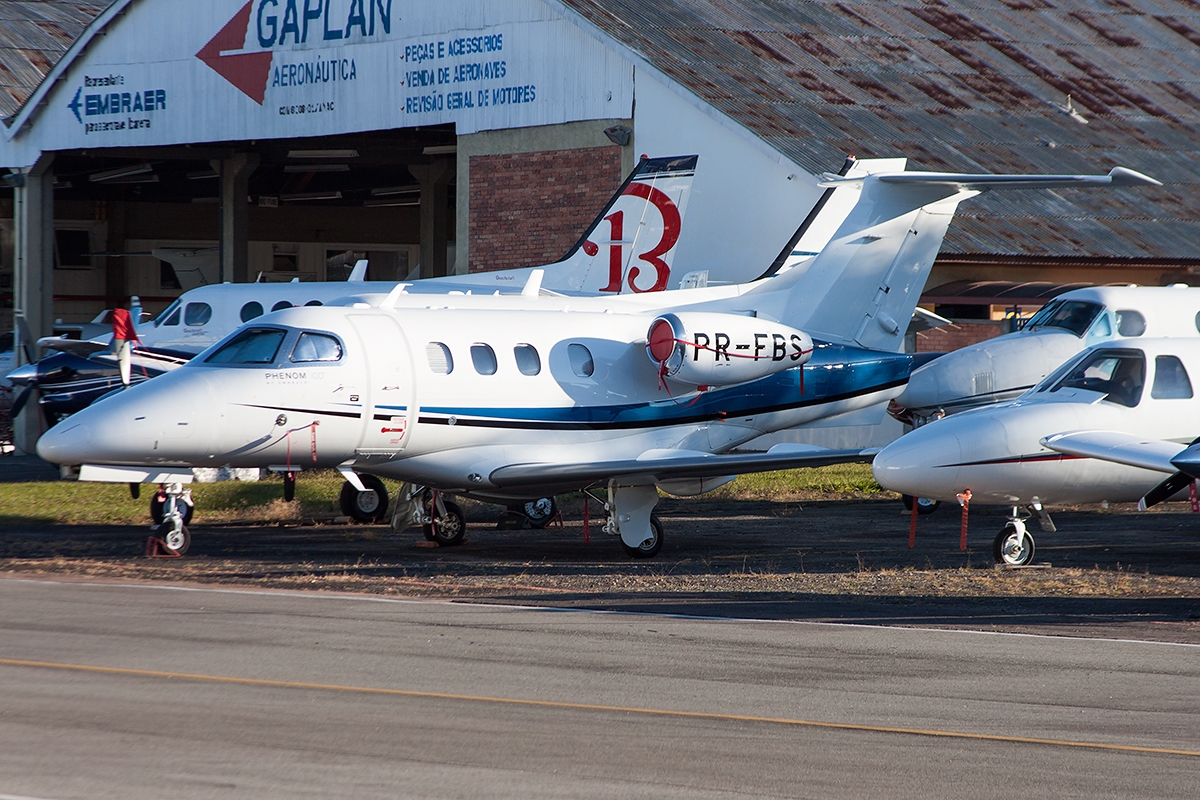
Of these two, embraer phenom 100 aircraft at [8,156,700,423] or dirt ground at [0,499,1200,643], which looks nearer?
dirt ground at [0,499,1200,643]

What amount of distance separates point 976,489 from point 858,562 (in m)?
1.59

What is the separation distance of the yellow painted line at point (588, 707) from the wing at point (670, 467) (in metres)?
6.93

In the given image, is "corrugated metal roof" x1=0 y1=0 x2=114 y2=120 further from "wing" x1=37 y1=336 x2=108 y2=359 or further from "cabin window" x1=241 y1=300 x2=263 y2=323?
"cabin window" x1=241 y1=300 x2=263 y2=323

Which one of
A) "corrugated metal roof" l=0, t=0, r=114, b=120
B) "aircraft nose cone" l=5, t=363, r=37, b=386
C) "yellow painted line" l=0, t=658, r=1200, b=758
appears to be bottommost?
"yellow painted line" l=0, t=658, r=1200, b=758

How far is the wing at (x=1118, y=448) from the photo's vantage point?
13.2 metres

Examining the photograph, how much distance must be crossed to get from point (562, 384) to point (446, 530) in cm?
212

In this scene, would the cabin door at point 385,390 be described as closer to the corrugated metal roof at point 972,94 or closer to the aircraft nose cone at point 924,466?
the aircraft nose cone at point 924,466

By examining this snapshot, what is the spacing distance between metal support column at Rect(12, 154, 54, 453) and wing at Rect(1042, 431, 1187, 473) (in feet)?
81.5

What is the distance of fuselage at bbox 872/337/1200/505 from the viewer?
13977 millimetres

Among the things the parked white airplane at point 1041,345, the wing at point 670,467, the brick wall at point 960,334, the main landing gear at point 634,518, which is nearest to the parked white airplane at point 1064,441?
the wing at point 670,467

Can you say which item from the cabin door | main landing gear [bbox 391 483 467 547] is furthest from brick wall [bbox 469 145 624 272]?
the cabin door

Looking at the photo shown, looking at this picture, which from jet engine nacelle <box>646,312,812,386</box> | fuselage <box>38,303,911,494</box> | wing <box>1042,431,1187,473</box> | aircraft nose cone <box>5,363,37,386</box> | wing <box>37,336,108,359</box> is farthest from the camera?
wing <box>37,336,108,359</box>

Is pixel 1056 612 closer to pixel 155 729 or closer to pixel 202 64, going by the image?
pixel 155 729

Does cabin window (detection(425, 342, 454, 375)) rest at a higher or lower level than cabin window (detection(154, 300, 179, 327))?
lower
